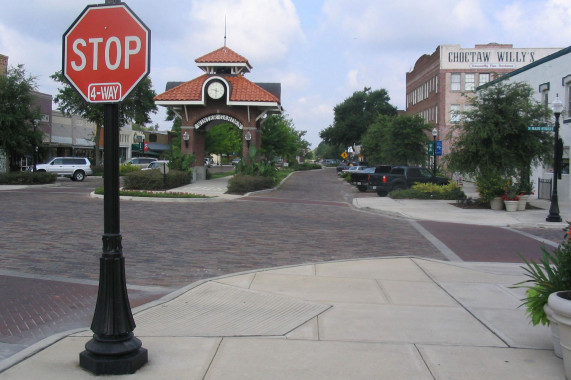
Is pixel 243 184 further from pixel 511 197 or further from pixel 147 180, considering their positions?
pixel 511 197

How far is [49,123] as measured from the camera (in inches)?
2235

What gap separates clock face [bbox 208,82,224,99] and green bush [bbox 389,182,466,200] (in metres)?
12.6

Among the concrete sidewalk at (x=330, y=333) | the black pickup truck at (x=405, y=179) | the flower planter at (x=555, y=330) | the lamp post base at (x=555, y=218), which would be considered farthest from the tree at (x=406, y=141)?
the flower planter at (x=555, y=330)

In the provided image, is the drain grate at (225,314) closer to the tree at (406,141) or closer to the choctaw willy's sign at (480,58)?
the tree at (406,141)

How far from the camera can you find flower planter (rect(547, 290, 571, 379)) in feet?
14.1

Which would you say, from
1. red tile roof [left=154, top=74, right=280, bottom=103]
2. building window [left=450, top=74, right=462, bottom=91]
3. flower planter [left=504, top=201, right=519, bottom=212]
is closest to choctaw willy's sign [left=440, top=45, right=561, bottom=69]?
building window [left=450, top=74, right=462, bottom=91]

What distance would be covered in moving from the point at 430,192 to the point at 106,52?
23.1 meters

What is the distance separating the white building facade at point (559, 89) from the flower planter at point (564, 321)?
19.3m

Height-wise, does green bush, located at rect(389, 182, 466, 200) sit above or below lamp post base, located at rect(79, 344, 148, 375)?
above

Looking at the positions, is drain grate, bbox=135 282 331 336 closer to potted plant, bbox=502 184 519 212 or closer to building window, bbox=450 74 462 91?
potted plant, bbox=502 184 519 212

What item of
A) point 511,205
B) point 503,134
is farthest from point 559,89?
point 511,205

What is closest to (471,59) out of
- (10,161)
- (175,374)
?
(10,161)

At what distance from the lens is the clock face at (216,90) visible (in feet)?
108

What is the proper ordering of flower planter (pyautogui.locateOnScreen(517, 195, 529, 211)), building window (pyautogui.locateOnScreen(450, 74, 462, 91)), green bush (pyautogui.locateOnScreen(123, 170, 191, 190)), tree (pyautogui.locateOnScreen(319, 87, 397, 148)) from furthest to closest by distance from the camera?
tree (pyautogui.locateOnScreen(319, 87, 397, 148)) < building window (pyautogui.locateOnScreen(450, 74, 462, 91)) < green bush (pyautogui.locateOnScreen(123, 170, 191, 190)) < flower planter (pyautogui.locateOnScreen(517, 195, 529, 211))
